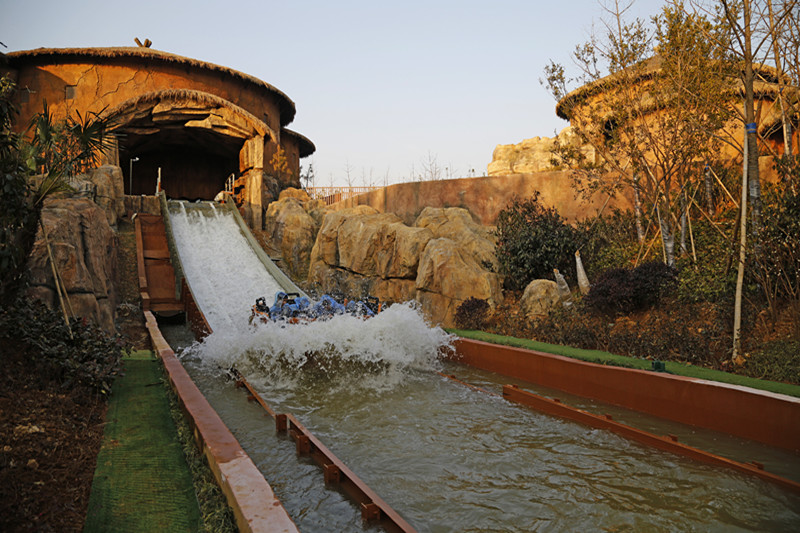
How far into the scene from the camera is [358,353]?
886 cm

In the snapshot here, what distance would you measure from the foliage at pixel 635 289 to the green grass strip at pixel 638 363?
4.50 ft

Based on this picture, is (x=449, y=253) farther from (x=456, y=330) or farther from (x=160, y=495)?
(x=160, y=495)

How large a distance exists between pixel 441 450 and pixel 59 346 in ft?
14.5

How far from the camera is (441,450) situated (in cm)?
539

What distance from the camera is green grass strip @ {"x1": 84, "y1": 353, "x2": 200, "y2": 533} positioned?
127 inches

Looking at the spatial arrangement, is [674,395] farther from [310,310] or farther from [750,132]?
[310,310]

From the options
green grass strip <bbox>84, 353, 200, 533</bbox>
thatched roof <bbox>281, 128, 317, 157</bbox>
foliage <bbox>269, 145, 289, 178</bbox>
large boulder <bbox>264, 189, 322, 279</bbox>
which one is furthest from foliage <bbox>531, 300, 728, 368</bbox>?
thatched roof <bbox>281, 128, 317, 157</bbox>

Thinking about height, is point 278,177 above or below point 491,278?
above

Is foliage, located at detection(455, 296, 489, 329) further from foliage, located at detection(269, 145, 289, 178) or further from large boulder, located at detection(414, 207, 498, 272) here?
foliage, located at detection(269, 145, 289, 178)

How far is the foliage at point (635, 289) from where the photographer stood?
8.91m

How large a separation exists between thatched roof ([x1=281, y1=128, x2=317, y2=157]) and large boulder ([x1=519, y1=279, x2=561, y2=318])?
20.4 metres

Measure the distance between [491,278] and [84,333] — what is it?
27.9ft

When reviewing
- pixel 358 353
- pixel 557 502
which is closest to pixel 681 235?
pixel 358 353

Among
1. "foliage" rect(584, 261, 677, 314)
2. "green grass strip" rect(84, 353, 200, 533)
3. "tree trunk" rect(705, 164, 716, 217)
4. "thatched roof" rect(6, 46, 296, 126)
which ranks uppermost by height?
"thatched roof" rect(6, 46, 296, 126)
